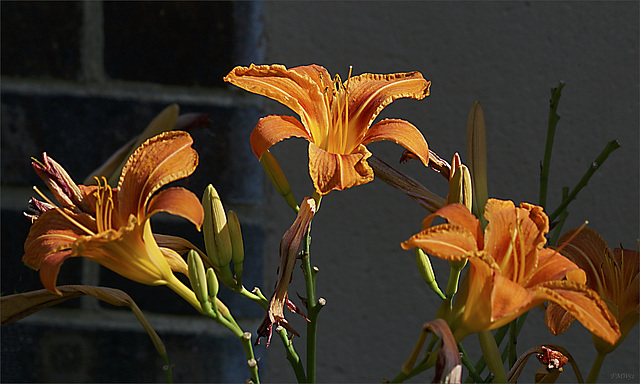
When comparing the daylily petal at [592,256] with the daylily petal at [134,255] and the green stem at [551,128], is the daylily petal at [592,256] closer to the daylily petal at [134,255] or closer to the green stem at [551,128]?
the green stem at [551,128]

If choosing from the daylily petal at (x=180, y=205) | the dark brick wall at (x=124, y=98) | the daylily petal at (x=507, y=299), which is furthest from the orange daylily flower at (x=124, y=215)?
the dark brick wall at (x=124, y=98)

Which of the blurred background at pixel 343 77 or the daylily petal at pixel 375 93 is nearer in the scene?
the daylily petal at pixel 375 93

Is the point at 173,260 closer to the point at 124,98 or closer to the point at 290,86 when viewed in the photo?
the point at 290,86

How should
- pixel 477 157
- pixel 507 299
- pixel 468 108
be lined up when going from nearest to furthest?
pixel 507 299
pixel 477 157
pixel 468 108

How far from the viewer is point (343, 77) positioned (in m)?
0.51

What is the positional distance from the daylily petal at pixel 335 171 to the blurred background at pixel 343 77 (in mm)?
267

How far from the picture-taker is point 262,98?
51 cm

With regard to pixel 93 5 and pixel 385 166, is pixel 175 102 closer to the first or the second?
pixel 93 5

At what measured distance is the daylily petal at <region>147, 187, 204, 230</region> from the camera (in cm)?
23

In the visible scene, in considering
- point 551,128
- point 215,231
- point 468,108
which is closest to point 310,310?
point 215,231

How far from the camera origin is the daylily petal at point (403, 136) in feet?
0.88

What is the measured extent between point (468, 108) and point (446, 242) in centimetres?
31

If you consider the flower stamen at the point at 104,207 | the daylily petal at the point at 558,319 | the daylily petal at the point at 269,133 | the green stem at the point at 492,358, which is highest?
the daylily petal at the point at 269,133

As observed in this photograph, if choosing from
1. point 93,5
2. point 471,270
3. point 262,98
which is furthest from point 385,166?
point 93,5
